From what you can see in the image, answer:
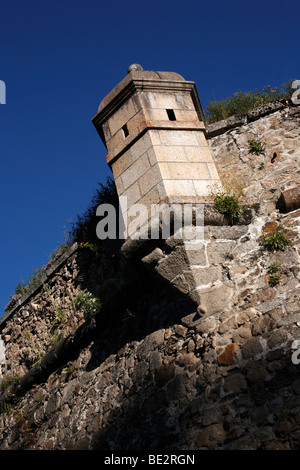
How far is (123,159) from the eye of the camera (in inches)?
243

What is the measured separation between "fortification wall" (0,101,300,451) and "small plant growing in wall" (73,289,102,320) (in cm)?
13

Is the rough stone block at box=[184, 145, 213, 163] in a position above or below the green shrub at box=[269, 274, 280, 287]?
above

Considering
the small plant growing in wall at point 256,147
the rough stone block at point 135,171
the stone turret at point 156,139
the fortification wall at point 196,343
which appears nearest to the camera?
the fortification wall at point 196,343

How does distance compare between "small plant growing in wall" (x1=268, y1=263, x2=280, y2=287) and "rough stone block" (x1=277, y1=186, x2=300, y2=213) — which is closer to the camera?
"small plant growing in wall" (x1=268, y1=263, x2=280, y2=287)

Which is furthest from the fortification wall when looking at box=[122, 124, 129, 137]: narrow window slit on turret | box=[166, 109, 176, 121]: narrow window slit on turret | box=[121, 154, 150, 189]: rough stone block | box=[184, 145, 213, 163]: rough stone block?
box=[122, 124, 129, 137]: narrow window slit on turret

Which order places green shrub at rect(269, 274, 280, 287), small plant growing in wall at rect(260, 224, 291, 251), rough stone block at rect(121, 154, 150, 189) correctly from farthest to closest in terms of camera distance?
rough stone block at rect(121, 154, 150, 189)
small plant growing in wall at rect(260, 224, 291, 251)
green shrub at rect(269, 274, 280, 287)

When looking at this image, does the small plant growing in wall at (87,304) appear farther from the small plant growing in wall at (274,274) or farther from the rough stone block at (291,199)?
the rough stone block at (291,199)

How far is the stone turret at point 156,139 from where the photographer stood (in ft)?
18.4

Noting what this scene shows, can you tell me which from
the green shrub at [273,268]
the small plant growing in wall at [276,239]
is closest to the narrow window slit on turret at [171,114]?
the small plant growing in wall at [276,239]

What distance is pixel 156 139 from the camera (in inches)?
232

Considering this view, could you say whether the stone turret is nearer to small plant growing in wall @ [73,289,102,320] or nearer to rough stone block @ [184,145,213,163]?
rough stone block @ [184,145,213,163]

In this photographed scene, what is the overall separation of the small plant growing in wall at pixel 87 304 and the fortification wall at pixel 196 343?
13cm

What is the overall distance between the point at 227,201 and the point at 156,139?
1.17 meters

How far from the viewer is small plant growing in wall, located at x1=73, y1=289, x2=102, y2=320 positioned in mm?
6488
